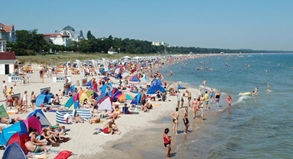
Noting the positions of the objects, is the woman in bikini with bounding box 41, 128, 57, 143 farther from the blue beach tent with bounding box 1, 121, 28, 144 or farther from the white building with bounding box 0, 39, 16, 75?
the white building with bounding box 0, 39, 16, 75

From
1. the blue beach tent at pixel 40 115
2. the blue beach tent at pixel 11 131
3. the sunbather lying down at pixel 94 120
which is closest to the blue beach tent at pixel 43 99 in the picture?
the sunbather lying down at pixel 94 120

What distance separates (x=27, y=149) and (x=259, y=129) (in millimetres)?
10875

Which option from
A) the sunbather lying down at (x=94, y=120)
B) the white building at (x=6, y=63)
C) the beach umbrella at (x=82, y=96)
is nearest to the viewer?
the sunbather lying down at (x=94, y=120)

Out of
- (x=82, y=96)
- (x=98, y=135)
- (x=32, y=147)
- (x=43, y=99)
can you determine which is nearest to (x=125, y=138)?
(x=98, y=135)

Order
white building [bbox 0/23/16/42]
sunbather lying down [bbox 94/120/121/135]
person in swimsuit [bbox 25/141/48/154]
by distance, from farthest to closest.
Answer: white building [bbox 0/23/16/42] → sunbather lying down [bbox 94/120/121/135] → person in swimsuit [bbox 25/141/48/154]

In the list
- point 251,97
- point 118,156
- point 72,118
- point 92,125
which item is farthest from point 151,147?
point 251,97

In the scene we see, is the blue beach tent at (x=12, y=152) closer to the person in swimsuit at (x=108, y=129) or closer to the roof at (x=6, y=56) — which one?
the person in swimsuit at (x=108, y=129)

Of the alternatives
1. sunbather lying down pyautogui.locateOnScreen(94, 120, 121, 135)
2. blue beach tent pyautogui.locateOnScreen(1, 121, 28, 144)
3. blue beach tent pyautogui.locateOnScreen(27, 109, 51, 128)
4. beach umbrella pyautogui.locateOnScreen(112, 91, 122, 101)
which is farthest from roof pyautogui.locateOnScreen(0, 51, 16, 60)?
blue beach tent pyautogui.locateOnScreen(1, 121, 28, 144)

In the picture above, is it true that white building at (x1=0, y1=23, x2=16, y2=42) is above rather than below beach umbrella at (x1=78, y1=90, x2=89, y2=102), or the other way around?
above

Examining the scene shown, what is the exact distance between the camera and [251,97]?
27.1 metres

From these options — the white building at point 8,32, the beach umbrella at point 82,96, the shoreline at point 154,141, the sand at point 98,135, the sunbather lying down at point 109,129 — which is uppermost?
the white building at point 8,32

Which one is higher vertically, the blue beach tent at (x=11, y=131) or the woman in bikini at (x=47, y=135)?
the blue beach tent at (x=11, y=131)

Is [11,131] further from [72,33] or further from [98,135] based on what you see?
[72,33]

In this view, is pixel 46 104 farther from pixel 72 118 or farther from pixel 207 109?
pixel 207 109
